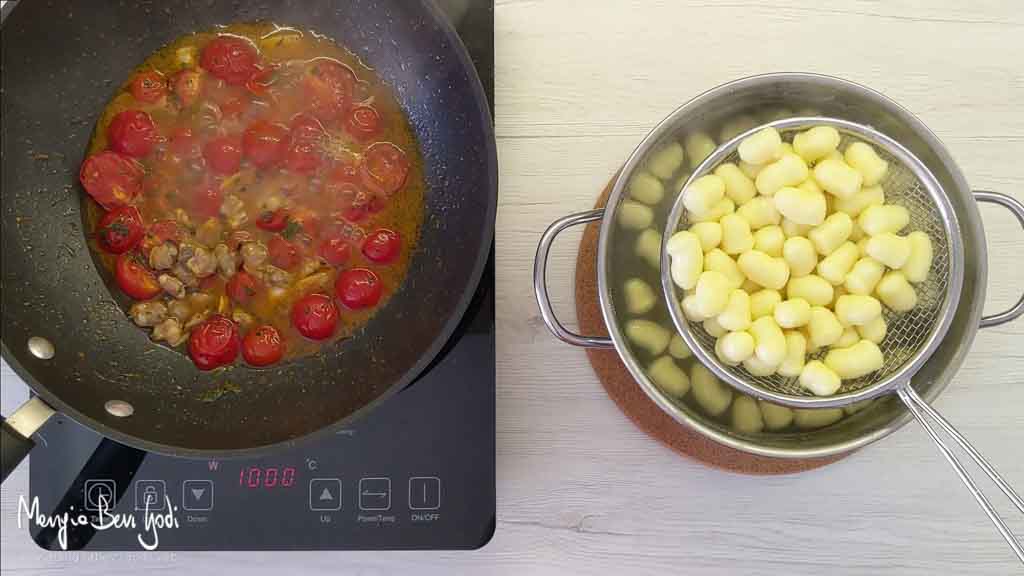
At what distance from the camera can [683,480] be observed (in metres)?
0.85

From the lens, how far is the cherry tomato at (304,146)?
838 mm

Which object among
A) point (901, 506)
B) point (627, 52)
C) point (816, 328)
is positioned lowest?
point (901, 506)

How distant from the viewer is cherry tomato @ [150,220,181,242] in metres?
0.83

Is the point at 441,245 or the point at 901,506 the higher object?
the point at 441,245

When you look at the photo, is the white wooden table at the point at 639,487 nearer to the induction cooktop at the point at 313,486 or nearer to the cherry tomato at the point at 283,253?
the induction cooktop at the point at 313,486

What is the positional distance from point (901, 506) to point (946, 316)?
27 cm

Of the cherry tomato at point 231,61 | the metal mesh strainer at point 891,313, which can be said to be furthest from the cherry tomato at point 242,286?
the metal mesh strainer at point 891,313

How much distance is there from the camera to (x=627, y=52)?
34.4 inches

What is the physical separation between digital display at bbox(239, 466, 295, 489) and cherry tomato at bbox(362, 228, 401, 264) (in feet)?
0.81

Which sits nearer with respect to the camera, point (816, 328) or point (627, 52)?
point (816, 328)

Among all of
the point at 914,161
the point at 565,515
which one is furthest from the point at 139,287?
the point at 914,161

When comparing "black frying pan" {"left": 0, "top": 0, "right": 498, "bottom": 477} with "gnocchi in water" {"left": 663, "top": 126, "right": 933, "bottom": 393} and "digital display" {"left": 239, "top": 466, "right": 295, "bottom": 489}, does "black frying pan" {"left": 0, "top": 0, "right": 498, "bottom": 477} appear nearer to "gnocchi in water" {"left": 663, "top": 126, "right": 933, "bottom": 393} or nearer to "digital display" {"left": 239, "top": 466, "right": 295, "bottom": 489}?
"digital display" {"left": 239, "top": 466, "right": 295, "bottom": 489}

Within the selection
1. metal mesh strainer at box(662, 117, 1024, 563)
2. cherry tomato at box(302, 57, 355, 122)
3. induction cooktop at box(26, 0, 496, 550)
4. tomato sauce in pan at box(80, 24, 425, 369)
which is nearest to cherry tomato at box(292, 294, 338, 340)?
tomato sauce in pan at box(80, 24, 425, 369)

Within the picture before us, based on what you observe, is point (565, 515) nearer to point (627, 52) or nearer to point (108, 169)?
point (627, 52)
